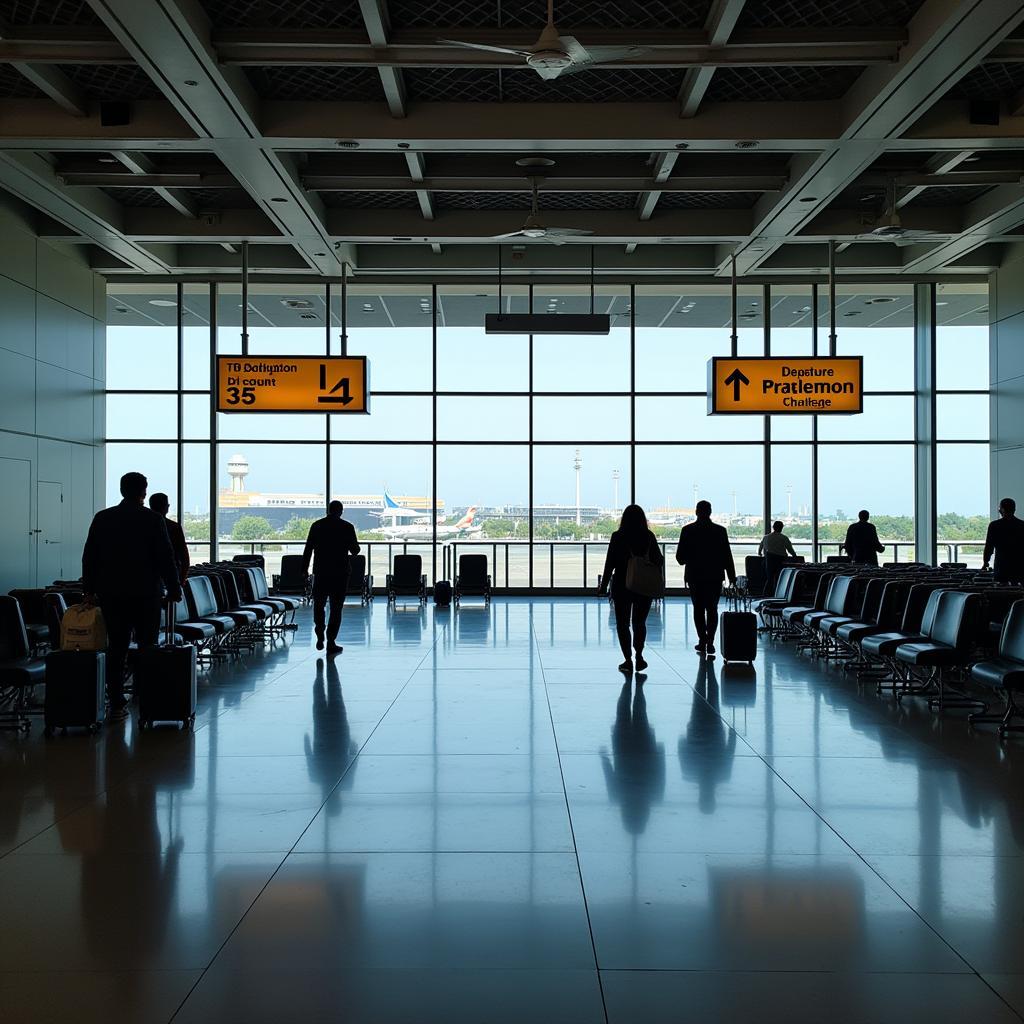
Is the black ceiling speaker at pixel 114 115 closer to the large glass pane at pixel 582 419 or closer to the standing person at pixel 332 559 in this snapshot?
the standing person at pixel 332 559

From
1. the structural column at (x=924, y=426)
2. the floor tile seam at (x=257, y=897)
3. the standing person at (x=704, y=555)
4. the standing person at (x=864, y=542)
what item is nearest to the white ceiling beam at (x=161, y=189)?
the standing person at (x=704, y=555)

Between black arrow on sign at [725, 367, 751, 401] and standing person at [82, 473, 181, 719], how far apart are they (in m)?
8.51

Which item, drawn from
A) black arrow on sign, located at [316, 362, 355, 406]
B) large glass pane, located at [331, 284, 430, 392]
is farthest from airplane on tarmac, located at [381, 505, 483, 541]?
black arrow on sign, located at [316, 362, 355, 406]

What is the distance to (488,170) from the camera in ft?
41.0

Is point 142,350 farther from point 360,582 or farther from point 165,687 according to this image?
point 165,687

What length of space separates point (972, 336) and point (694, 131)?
414 inches

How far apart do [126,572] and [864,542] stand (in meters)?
11.1

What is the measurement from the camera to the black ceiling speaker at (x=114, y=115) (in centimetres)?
1021

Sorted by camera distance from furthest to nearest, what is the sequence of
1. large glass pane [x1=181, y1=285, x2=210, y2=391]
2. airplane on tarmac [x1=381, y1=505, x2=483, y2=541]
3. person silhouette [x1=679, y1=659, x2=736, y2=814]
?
airplane on tarmac [x1=381, y1=505, x2=483, y2=541], large glass pane [x1=181, y1=285, x2=210, y2=391], person silhouette [x1=679, y1=659, x2=736, y2=814]

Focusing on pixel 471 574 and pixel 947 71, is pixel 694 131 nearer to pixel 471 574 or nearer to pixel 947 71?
pixel 947 71

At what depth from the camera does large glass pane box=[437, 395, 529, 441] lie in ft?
61.3

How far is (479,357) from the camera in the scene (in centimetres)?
1881

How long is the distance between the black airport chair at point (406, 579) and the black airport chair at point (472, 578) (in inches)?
24.8

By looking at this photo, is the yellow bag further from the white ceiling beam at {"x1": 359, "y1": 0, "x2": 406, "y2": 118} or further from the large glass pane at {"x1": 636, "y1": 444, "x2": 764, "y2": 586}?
the large glass pane at {"x1": 636, "y1": 444, "x2": 764, "y2": 586}
